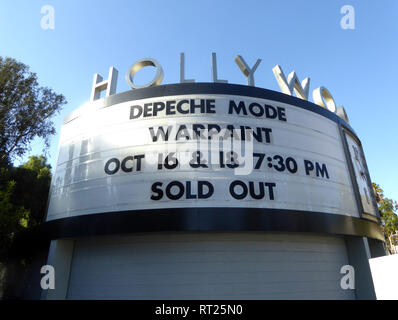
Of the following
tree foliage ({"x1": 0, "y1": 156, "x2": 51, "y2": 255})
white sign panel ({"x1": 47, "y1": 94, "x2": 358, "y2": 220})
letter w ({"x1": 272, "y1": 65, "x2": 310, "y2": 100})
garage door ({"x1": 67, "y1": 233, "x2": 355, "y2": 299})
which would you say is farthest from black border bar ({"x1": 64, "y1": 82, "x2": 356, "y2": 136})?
tree foliage ({"x1": 0, "y1": 156, "x2": 51, "y2": 255})

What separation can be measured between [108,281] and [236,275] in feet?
16.5

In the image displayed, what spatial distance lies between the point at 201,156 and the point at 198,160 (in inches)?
8.3

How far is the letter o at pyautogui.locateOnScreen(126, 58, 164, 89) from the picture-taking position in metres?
12.0

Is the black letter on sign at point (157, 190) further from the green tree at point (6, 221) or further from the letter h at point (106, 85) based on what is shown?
the green tree at point (6, 221)

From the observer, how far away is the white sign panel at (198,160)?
9406 mm

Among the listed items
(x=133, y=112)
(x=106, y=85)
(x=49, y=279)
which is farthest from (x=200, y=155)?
(x=49, y=279)

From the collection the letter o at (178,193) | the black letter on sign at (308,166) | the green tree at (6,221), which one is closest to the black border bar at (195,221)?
the letter o at (178,193)

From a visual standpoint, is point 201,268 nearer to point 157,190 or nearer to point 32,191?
point 157,190

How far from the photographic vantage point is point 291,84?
559 inches

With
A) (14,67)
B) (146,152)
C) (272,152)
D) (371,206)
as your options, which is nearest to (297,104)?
(272,152)

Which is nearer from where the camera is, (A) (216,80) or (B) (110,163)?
(B) (110,163)

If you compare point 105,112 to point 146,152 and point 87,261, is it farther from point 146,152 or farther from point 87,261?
point 87,261

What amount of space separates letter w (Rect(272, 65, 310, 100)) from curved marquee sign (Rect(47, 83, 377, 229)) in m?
2.13

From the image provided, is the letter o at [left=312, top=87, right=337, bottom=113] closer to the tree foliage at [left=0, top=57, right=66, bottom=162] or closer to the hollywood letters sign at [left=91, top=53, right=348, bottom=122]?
the hollywood letters sign at [left=91, top=53, right=348, bottom=122]
